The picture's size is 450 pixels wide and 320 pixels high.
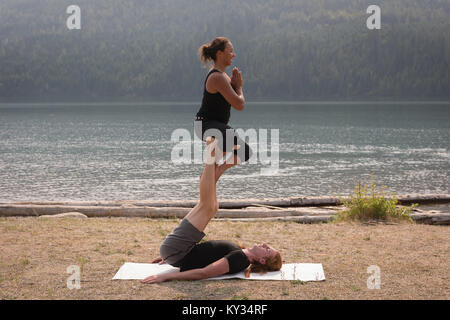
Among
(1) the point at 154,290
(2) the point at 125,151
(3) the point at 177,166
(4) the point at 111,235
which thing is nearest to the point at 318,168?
(3) the point at 177,166

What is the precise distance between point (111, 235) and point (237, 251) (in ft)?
10.8

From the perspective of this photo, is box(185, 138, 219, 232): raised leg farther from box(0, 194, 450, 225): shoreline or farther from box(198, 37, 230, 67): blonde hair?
box(0, 194, 450, 225): shoreline

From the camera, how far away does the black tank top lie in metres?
7.09

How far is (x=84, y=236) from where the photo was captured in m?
9.27

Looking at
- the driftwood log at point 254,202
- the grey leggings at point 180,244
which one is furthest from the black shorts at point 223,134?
the driftwood log at point 254,202

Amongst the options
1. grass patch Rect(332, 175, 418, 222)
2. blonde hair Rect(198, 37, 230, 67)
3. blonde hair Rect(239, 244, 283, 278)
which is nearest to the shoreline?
grass patch Rect(332, 175, 418, 222)

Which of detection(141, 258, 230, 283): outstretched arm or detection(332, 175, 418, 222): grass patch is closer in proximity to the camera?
detection(141, 258, 230, 283): outstretched arm

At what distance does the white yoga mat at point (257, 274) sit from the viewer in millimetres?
6762

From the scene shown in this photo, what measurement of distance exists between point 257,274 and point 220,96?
2.48 m

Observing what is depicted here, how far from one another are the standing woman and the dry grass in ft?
5.99

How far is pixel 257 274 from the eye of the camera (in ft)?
→ 23.0

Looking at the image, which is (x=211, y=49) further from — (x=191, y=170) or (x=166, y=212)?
(x=191, y=170)

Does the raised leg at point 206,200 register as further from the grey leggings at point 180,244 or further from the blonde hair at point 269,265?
the blonde hair at point 269,265
